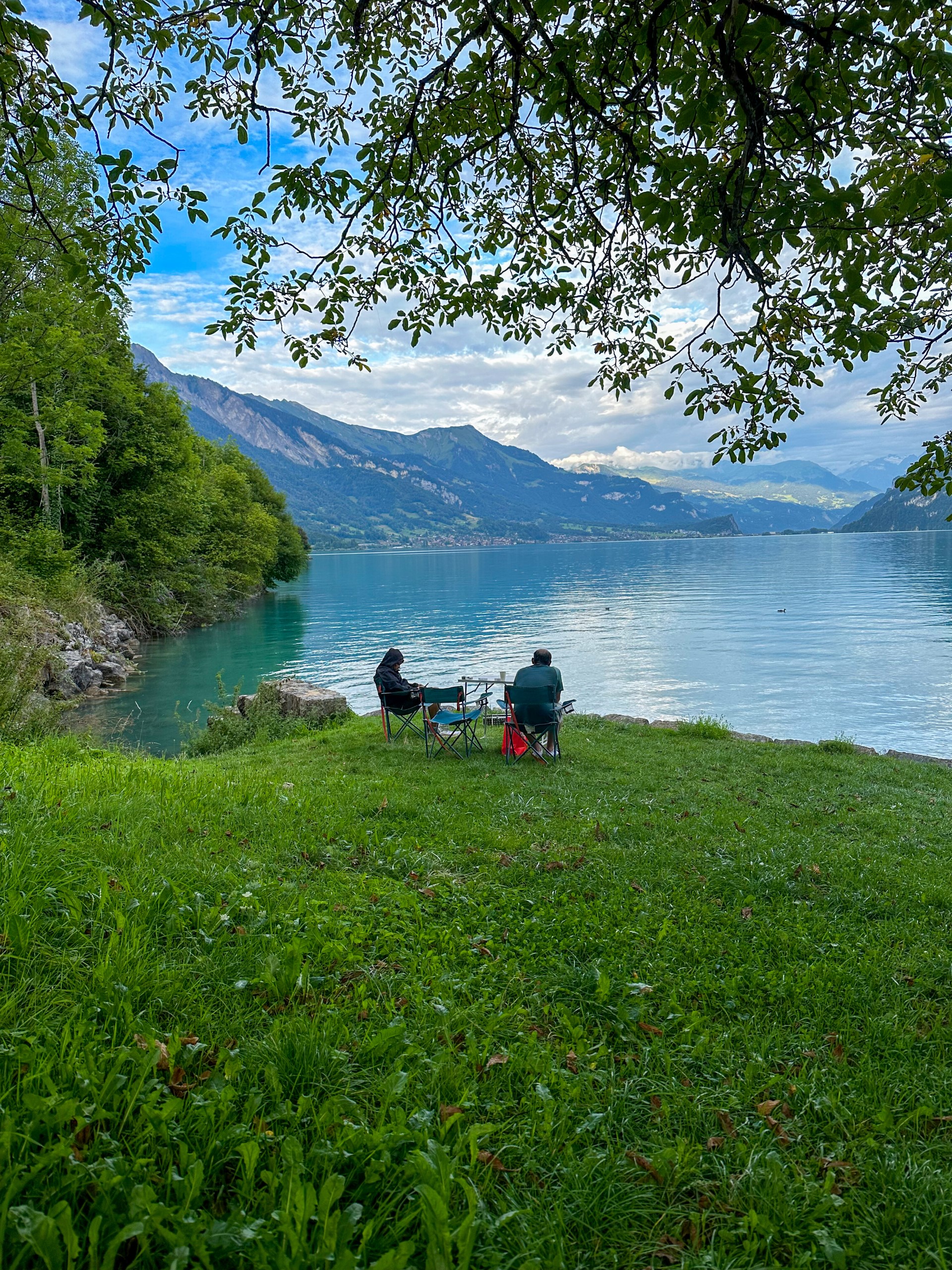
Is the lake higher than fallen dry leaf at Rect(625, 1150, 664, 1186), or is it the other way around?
fallen dry leaf at Rect(625, 1150, 664, 1186)

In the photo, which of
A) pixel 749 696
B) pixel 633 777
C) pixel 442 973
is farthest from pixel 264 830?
pixel 749 696

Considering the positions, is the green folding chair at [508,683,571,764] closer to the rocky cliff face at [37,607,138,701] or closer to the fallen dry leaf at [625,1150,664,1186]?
the fallen dry leaf at [625,1150,664,1186]

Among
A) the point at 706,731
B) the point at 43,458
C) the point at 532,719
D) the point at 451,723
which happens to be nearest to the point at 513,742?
the point at 532,719

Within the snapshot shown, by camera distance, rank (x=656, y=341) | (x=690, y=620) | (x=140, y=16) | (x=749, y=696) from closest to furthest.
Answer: (x=140, y=16) → (x=656, y=341) → (x=749, y=696) → (x=690, y=620)

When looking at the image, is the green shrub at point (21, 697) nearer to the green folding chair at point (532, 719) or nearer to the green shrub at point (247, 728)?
the green shrub at point (247, 728)

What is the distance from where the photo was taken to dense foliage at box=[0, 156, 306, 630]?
66.3 feet

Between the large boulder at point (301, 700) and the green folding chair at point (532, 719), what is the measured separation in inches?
227

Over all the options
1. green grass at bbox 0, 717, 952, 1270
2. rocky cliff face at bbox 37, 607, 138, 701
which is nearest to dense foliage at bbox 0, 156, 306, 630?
rocky cliff face at bbox 37, 607, 138, 701

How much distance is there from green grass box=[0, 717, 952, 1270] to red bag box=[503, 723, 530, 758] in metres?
4.42

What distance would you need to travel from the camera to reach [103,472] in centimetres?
3359

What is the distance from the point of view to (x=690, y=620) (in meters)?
46.2

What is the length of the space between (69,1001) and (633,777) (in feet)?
27.1

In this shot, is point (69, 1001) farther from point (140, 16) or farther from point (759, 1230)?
point (140, 16)

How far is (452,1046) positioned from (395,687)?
954cm
